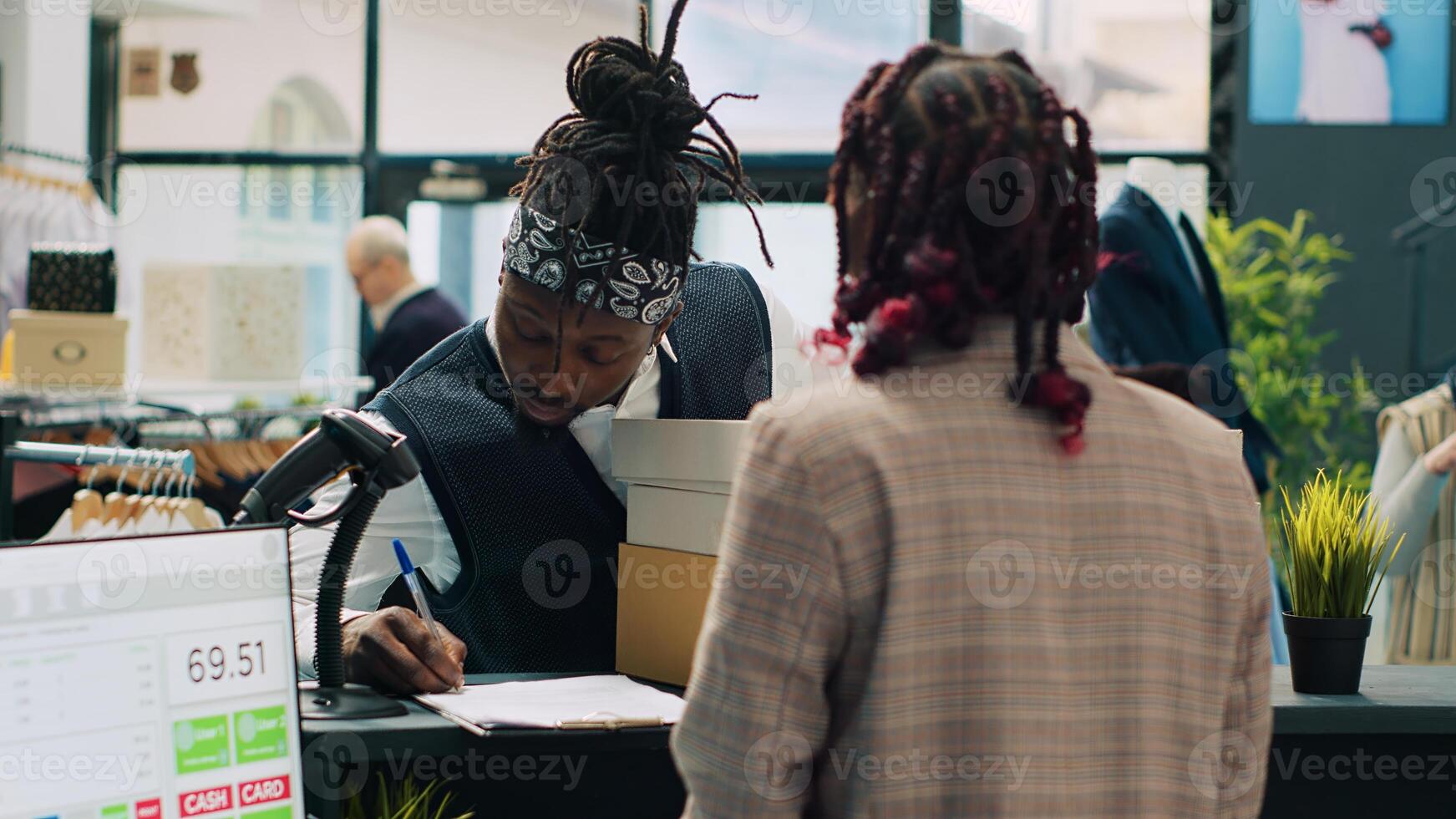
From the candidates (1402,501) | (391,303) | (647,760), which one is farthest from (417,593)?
(391,303)

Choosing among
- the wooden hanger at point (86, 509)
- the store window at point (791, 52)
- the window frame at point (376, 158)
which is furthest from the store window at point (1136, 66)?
the wooden hanger at point (86, 509)

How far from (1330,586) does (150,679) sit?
122cm

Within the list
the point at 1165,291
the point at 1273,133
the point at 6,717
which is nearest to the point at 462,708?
the point at 6,717

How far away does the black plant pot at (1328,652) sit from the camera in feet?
4.90

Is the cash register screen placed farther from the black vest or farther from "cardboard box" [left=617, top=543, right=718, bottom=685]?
the black vest

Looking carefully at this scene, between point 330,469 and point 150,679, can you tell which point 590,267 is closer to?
point 330,469

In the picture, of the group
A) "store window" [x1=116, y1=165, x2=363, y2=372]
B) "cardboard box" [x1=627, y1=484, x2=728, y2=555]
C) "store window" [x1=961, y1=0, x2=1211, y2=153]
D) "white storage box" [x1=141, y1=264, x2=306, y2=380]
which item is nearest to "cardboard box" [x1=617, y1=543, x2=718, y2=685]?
"cardboard box" [x1=627, y1=484, x2=728, y2=555]

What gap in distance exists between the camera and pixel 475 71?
6.04m

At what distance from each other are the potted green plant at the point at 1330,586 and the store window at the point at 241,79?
5.30m

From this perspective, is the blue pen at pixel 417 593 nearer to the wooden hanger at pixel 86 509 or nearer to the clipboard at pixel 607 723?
the clipboard at pixel 607 723

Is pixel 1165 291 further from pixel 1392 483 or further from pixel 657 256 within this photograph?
pixel 657 256

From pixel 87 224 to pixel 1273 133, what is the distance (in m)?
4.66

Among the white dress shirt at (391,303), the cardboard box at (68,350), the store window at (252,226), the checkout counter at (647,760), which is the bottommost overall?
the checkout counter at (647,760)

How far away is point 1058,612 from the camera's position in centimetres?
95
